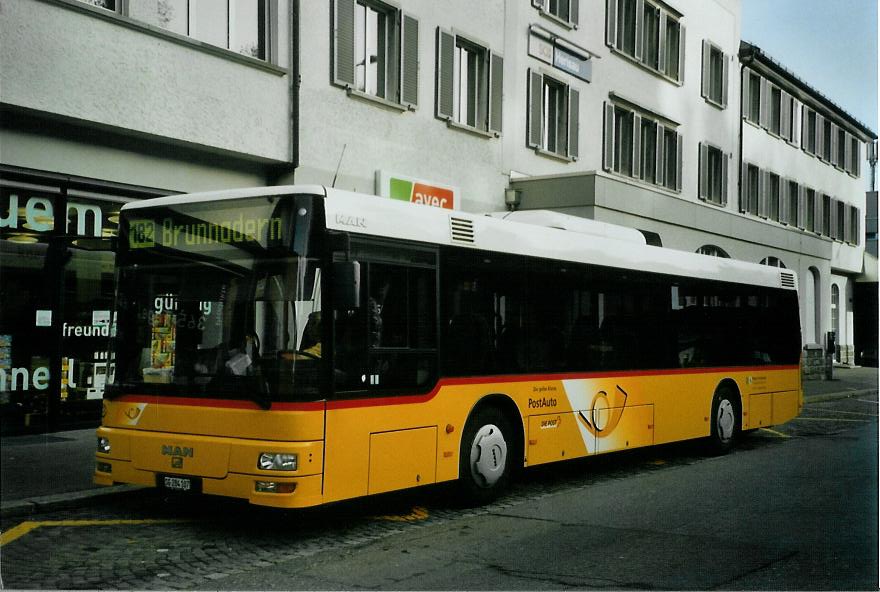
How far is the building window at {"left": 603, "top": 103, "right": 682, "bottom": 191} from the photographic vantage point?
936 inches

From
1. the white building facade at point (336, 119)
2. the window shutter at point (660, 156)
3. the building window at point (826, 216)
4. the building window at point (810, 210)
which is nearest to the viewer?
the white building facade at point (336, 119)

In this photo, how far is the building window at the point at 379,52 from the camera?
15.9m

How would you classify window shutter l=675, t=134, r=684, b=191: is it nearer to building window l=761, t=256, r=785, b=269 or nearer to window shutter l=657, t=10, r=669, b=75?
window shutter l=657, t=10, r=669, b=75

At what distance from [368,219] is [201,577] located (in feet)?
9.56

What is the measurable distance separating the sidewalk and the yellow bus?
894 millimetres

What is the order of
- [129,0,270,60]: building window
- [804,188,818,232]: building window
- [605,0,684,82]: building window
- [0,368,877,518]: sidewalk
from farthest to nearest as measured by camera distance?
[804,188,818,232]: building window → [605,0,684,82]: building window → [129,0,270,60]: building window → [0,368,877,518]: sidewalk

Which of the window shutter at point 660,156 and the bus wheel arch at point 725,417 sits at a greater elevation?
the window shutter at point 660,156

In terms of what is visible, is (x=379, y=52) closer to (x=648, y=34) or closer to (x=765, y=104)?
(x=648, y=34)

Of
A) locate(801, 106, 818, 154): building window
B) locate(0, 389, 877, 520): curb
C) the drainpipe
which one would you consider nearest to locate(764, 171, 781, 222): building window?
locate(801, 106, 818, 154): building window

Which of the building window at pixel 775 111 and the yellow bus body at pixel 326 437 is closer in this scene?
the yellow bus body at pixel 326 437

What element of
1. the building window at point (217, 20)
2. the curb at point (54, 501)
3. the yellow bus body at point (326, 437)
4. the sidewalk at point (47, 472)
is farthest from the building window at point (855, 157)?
the curb at point (54, 501)

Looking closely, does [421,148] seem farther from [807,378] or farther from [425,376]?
[807,378]

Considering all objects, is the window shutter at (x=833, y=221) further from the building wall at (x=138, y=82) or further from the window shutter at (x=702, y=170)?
the building wall at (x=138, y=82)

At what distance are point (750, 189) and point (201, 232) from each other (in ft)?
90.2
